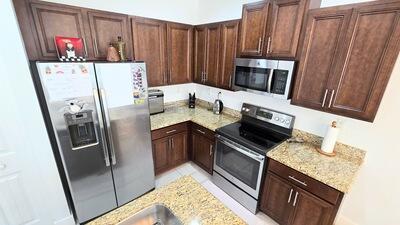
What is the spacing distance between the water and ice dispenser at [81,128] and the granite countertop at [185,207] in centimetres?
101

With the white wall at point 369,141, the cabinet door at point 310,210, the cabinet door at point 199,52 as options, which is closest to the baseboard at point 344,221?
the white wall at point 369,141

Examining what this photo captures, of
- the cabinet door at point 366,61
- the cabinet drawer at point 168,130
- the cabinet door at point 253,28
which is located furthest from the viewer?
the cabinet drawer at point 168,130

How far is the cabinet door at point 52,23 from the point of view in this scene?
1.66 metres

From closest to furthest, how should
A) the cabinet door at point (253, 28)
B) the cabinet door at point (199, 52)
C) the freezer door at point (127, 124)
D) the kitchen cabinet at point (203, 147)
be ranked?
the freezer door at point (127, 124) < the cabinet door at point (253, 28) < the kitchen cabinet at point (203, 147) < the cabinet door at point (199, 52)

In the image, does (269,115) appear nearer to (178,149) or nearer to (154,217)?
(178,149)

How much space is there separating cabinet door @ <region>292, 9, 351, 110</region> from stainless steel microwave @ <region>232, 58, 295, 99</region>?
0.10 meters

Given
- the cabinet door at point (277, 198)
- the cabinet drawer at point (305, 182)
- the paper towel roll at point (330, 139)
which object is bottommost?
the cabinet door at point (277, 198)

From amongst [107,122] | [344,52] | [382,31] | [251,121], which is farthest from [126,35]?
[382,31]

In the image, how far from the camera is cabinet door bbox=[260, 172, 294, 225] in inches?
68.8

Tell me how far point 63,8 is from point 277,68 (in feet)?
7.41

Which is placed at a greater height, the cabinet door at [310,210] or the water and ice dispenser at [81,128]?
the water and ice dispenser at [81,128]

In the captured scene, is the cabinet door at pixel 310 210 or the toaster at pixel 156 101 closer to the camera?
the cabinet door at pixel 310 210

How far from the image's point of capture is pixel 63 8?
1744mm

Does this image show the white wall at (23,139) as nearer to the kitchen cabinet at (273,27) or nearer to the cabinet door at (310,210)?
the kitchen cabinet at (273,27)
